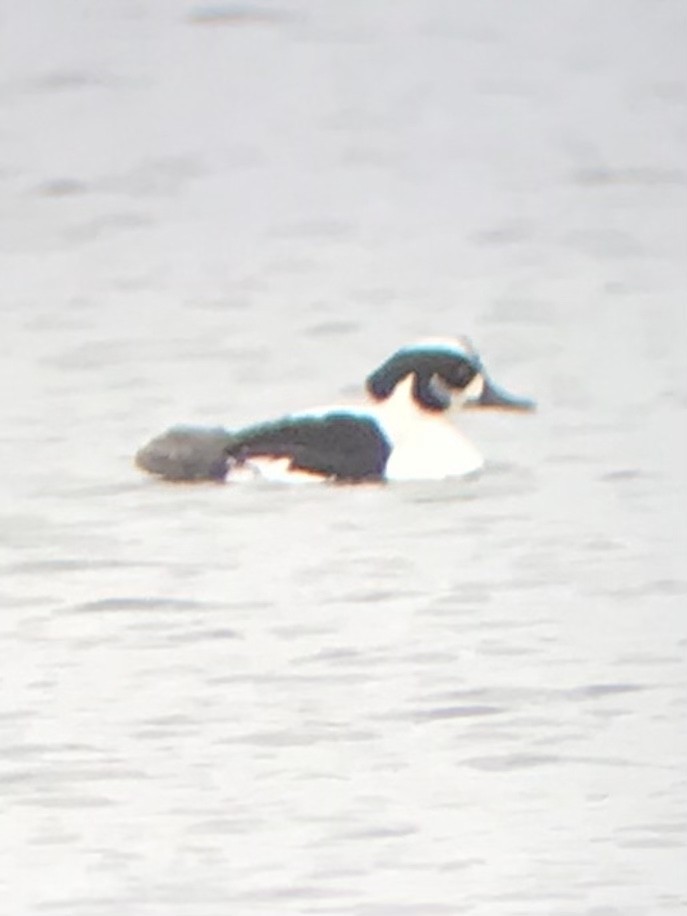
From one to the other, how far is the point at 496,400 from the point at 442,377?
0.07 meters

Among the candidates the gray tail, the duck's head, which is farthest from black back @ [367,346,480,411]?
the gray tail

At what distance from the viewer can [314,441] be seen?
251cm

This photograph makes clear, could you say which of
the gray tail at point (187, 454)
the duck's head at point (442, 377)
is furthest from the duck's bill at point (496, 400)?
the gray tail at point (187, 454)

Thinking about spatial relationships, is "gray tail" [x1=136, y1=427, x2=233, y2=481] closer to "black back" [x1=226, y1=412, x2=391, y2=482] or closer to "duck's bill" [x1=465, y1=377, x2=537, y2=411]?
"black back" [x1=226, y1=412, x2=391, y2=482]

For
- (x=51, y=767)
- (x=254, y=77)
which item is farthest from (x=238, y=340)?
(x=51, y=767)

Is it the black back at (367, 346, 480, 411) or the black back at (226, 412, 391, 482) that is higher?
the black back at (367, 346, 480, 411)

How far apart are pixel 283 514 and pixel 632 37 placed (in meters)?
0.57

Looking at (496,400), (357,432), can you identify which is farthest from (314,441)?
(496,400)

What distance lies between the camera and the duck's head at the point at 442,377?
2486 mm

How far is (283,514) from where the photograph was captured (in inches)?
99.6

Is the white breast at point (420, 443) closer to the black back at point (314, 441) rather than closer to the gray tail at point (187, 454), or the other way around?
the black back at point (314, 441)

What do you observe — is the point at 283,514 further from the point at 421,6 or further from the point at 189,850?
the point at 421,6

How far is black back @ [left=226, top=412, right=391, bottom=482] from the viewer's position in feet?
8.23

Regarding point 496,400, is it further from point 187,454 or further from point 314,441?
point 187,454
